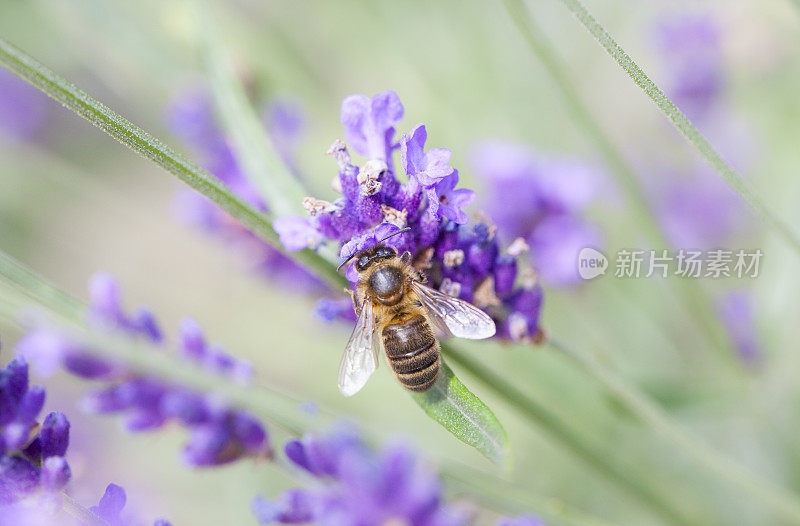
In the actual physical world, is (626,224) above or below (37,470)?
above

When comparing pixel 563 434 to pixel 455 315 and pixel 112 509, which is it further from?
pixel 112 509

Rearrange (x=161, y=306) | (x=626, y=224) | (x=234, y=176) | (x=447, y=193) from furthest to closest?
(x=161, y=306) < (x=626, y=224) < (x=234, y=176) < (x=447, y=193)

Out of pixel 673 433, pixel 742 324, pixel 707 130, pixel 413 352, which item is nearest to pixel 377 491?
pixel 413 352

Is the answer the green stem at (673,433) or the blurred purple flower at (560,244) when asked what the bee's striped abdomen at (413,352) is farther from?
the blurred purple flower at (560,244)

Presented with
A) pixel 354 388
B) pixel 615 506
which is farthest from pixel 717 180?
pixel 354 388

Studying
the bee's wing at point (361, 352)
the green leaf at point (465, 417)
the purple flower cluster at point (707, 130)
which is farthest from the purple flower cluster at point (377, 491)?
the purple flower cluster at point (707, 130)

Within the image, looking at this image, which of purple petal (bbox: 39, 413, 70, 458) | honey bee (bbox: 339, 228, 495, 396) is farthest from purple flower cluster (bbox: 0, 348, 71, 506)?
honey bee (bbox: 339, 228, 495, 396)

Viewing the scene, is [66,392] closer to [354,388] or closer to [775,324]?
[354,388]

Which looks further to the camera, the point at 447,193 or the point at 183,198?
the point at 183,198
